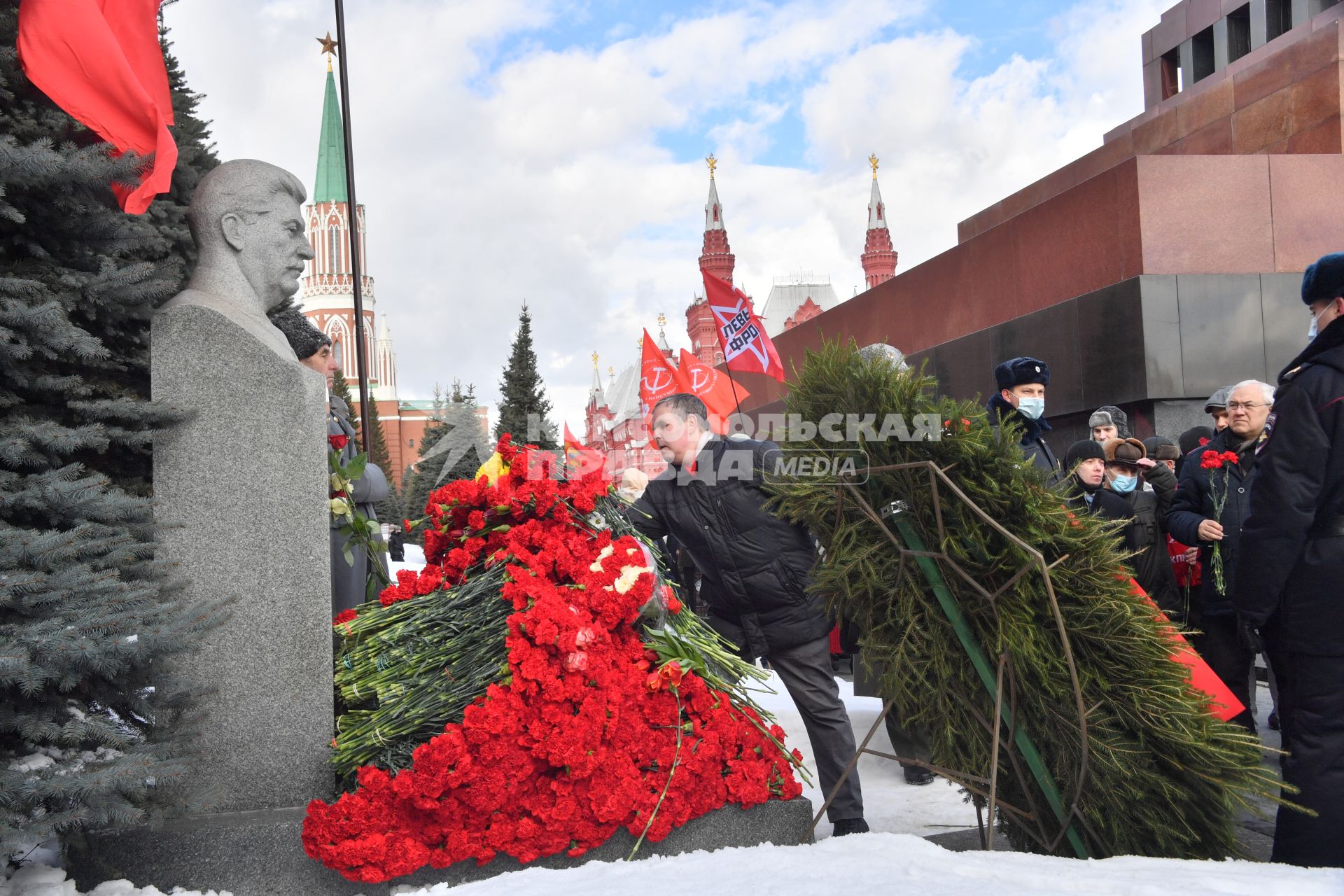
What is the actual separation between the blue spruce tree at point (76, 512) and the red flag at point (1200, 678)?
276 cm

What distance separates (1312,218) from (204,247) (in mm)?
11261

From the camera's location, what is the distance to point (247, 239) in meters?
3.58

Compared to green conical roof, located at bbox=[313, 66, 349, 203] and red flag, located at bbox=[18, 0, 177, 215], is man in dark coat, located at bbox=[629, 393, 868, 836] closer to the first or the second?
red flag, located at bbox=[18, 0, 177, 215]

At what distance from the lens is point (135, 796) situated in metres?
2.70

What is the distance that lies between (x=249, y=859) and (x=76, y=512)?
116 centimetres

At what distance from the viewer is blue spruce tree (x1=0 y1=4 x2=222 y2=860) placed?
2.56m

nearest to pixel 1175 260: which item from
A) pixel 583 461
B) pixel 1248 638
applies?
pixel 1248 638

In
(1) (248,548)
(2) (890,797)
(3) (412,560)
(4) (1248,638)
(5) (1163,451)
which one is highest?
(5) (1163,451)

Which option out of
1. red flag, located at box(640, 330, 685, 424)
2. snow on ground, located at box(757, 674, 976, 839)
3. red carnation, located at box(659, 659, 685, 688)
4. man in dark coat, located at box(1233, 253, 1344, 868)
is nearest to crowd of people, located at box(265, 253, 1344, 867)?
man in dark coat, located at box(1233, 253, 1344, 868)

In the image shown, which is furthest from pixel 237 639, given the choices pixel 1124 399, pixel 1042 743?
pixel 1124 399

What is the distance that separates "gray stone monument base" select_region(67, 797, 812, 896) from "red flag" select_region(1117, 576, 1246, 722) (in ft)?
4.99

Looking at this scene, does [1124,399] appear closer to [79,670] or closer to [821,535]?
[821,535]

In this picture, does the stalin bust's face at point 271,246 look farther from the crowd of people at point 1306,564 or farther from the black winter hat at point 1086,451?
the black winter hat at point 1086,451

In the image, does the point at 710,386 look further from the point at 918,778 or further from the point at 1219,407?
the point at 918,778
